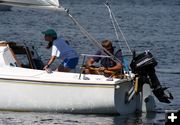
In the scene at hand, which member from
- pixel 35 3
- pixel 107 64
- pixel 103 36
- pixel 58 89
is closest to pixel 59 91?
pixel 58 89

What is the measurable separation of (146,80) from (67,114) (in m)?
1.99

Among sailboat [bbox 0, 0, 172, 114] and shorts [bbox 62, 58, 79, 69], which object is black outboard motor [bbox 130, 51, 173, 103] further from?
shorts [bbox 62, 58, 79, 69]

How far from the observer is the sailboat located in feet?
66.3

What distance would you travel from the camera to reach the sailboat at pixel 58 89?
20203 mm

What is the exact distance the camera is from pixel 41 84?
2031 cm

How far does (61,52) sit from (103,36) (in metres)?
23.5

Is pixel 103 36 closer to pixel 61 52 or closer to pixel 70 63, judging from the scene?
pixel 70 63

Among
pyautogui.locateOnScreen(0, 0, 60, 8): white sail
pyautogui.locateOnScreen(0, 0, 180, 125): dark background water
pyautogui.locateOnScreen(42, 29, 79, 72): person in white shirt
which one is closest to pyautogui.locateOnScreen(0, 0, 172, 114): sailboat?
pyautogui.locateOnScreen(0, 0, 60, 8): white sail

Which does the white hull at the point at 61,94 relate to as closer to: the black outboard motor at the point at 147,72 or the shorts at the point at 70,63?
the black outboard motor at the point at 147,72

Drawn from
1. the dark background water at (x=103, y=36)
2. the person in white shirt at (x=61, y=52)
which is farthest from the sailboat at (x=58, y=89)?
the person in white shirt at (x=61, y=52)

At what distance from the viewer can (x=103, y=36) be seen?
44.2 metres

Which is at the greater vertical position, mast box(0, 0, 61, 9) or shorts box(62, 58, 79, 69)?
mast box(0, 0, 61, 9)

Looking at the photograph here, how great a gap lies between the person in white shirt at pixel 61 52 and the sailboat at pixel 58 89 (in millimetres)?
416

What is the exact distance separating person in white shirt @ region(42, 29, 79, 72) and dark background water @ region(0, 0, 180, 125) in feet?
3.91
